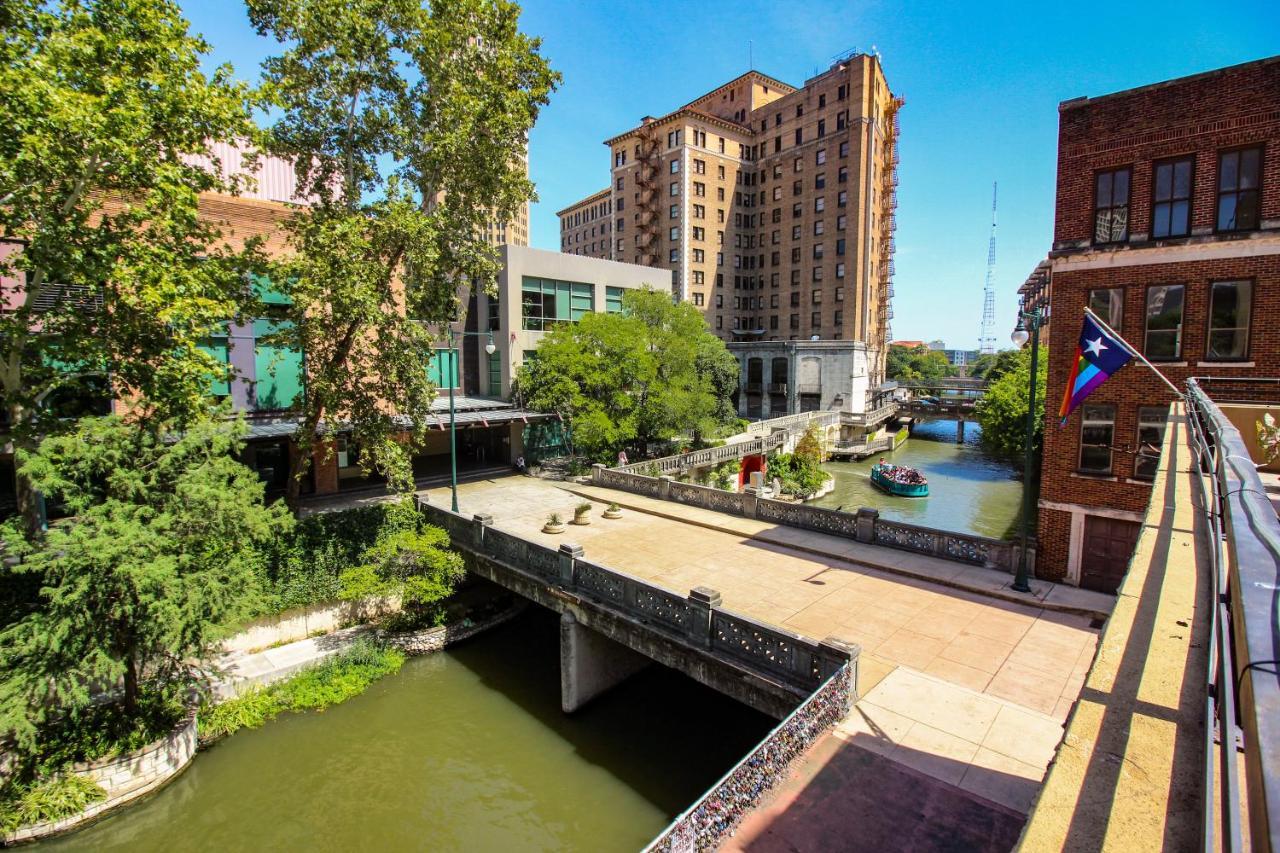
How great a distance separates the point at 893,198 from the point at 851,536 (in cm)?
6232

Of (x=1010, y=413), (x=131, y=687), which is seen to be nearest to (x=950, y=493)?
(x=1010, y=413)

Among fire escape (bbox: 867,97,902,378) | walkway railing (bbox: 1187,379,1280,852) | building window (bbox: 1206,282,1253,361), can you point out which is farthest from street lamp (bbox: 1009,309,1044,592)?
fire escape (bbox: 867,97,902,378)

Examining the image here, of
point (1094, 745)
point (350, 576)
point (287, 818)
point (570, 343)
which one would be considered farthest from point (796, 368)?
point (1094, 745)

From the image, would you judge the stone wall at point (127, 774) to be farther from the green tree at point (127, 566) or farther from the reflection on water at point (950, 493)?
the reflection on water at point (950, 493)

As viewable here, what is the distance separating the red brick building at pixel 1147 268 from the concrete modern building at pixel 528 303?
26.5 meters

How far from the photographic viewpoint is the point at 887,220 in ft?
230

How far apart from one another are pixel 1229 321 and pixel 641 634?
51.7 ft

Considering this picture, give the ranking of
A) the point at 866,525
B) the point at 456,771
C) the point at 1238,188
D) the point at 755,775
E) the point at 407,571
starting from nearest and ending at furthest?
the point at 755,775, the point at 456,771, the point at 1238,188, the point at 866,525, the point at 407,571

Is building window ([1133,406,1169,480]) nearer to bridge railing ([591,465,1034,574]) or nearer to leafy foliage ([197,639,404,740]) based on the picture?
bridge railing ([591,465,1034,574])

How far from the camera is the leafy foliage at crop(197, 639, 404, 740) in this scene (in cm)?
1598

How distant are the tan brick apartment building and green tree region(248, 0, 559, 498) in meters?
49.5

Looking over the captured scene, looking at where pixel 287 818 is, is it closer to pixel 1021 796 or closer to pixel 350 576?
pixel 350 576

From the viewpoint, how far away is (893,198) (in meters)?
71.4

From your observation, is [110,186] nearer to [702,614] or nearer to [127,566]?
[127,566]
